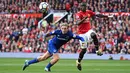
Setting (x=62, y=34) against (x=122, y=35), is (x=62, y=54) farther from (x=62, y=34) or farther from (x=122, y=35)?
(x=62, y=34)

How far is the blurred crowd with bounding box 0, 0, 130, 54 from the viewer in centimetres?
3106

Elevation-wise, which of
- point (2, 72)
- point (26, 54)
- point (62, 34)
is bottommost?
point (26, 54)

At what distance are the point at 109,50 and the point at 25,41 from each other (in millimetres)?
5980

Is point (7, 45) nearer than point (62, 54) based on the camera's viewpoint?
No

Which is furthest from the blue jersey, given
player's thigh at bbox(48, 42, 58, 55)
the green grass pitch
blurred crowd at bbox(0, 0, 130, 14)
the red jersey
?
blurred crowd at bbox(0, 0, 130, 14)

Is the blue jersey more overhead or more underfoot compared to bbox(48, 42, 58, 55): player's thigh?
more overhead

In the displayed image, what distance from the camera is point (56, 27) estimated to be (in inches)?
1326

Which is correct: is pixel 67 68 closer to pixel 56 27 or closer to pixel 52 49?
pixel 52 49

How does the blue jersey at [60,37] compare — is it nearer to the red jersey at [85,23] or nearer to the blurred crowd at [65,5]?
the red jersey at [85,23]

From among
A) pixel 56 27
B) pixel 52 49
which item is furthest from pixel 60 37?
pixel 56 27

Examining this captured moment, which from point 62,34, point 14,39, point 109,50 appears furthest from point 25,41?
point 62,34

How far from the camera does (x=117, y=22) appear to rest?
32688mm

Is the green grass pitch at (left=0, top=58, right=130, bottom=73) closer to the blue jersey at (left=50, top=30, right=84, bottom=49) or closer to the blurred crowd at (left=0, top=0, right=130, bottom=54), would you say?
the blue jersey at (left=50, top=30, right=84, bottom=49)

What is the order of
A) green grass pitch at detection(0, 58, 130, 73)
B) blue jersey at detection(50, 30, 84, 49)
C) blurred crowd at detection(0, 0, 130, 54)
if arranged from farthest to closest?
blurred crowd at detection(0, 0, 130, 54), green grass pitch at detection(0, 58, 130, 73), blue jersey at detection(50, 30, 84, 49)
